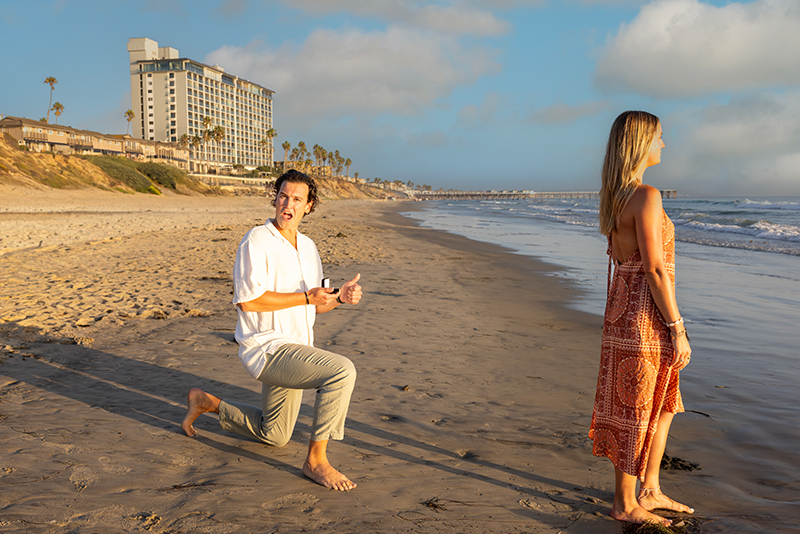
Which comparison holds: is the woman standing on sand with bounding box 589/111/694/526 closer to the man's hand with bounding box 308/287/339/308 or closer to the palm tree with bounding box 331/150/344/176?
the man's hand with bounding box 308/287/339/308

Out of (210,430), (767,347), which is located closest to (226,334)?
(210,430)

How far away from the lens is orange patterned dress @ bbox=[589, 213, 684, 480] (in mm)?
2451

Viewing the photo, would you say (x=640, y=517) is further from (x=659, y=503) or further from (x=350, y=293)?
(x=350, y=293)

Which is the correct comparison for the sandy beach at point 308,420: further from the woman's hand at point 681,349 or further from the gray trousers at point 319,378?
the woman's hand at point 681,349

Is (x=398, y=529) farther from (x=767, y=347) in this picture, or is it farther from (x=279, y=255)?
(x=767, y=347)

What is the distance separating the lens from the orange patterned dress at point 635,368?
8.04 ft

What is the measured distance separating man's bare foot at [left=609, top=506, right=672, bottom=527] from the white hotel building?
120990 millimetres

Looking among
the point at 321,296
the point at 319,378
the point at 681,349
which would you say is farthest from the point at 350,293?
the point at 681,349

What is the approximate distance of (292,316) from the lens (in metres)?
2.98

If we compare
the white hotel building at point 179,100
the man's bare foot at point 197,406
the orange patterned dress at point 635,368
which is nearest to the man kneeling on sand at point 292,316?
the man's bare foot at point 197,406

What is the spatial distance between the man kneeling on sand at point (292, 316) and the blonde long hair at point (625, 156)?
55.7 inches

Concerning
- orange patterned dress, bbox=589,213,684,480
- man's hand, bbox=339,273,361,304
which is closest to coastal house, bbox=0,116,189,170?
man's hand, bbox=339,273,361,304

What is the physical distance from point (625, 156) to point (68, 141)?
264ft

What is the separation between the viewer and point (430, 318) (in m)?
6.83
